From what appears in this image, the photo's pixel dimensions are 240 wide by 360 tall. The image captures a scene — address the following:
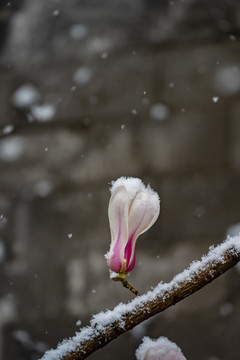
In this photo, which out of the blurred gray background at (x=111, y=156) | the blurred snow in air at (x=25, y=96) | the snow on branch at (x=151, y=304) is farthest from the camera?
the blurred snow in air at (x=25, y=96)

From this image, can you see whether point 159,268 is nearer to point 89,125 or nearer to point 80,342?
point 89,125

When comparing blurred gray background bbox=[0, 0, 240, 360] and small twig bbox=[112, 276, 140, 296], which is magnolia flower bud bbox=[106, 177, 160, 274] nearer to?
small twig bbox=[112, 276, 140, 296]

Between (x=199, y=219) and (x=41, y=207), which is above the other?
(x=41, y=207)

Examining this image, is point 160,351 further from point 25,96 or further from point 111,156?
point 25,96

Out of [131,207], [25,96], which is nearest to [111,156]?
[25,96]

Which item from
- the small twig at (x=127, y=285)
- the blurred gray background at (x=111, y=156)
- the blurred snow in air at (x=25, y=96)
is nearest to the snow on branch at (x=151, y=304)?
the small twig at (x=127, y=285)

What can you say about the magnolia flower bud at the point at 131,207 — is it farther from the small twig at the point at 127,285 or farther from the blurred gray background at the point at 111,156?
the blurred gray background at the point at 111,156

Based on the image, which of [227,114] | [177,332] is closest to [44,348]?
[177,332]

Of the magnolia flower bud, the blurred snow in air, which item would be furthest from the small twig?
the blurred snow in air
